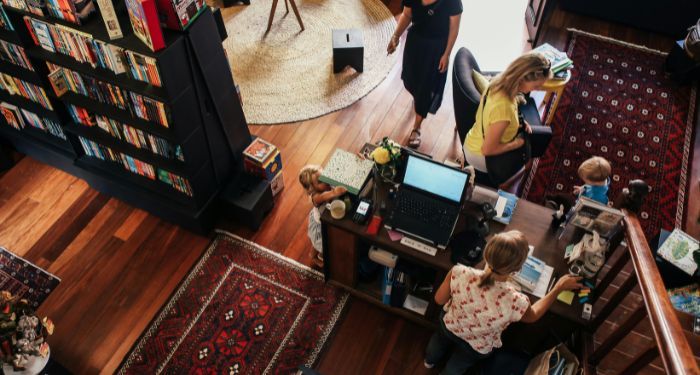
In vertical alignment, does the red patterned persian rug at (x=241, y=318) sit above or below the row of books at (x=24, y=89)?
below

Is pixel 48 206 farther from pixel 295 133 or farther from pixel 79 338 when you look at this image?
pixel 295 133

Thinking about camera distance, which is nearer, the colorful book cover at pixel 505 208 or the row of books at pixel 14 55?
the colorful book cover at pixel 505 208

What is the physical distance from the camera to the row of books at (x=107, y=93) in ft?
9.74

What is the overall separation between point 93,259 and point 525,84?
10.1ft

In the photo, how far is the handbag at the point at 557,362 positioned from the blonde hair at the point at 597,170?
98 cm

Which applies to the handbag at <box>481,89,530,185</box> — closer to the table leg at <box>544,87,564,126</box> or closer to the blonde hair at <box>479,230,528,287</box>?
the table leg at <box>544,87,564,126</box>

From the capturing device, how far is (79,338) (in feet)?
10.3

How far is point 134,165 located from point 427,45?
226 centimetres

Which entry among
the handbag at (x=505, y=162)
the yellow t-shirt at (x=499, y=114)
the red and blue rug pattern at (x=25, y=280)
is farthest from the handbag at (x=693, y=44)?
the red and blue rug pattern at (x=25, y=280)

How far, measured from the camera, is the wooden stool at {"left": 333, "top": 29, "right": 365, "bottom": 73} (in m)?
4.61

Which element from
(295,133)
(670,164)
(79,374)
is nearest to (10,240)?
(79,374)

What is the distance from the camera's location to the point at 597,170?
281 cm

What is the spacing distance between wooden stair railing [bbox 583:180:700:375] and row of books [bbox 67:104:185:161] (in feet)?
8.23

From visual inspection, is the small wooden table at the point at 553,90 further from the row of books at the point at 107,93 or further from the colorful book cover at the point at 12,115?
the colorful book cover at the point at 12,115
